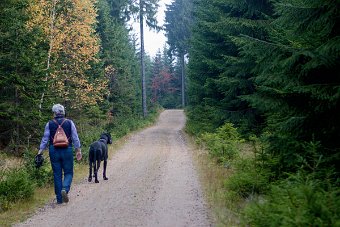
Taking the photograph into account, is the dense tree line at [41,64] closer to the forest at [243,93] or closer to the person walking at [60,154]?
the forest at [243,93]

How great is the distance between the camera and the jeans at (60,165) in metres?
8.00

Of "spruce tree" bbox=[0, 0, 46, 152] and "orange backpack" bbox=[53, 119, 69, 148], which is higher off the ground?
"spruce tree" bbox=[0, 0, 46, 152]

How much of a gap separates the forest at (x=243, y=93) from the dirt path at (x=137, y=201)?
818 millimetres

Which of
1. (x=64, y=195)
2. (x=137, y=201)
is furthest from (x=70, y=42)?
(x=137, y=201)

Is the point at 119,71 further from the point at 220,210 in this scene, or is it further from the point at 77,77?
the point at 220,210

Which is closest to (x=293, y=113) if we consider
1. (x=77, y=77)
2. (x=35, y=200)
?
(x=35, y=200)

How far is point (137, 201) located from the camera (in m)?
8.02

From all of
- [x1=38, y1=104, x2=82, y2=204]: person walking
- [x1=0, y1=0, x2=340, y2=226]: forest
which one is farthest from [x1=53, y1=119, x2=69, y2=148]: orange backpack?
[x1=0, y1=0, x2=340, y2=226]: forest

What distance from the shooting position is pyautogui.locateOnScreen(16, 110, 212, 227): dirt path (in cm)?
650

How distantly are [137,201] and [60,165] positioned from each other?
1.90 metres

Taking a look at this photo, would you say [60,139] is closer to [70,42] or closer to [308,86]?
[308,86]

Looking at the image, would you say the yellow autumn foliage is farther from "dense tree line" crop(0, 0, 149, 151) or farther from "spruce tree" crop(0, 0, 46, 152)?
"spruce tree" crop(0, 0, 46, 152)

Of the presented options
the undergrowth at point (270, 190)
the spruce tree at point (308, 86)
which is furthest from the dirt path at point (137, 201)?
the spruce tree at point (308, 86)

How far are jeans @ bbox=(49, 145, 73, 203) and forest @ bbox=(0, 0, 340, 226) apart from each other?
0.75 m
